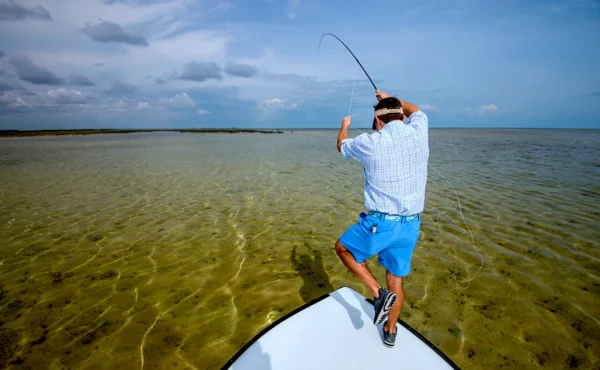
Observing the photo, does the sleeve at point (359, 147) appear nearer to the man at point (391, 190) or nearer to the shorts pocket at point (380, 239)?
the man at point (391, 190)

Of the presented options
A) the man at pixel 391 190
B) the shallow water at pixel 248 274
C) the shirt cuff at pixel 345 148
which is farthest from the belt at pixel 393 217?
the shallow water at pixel 248 274

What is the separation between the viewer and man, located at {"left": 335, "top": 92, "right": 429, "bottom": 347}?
2.68m

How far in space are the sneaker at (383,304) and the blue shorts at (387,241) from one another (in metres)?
0.34

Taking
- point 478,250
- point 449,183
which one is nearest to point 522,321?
point 478,250

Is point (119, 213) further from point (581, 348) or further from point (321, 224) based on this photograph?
point (581, 348)

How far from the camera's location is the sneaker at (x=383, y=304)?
2715 mm

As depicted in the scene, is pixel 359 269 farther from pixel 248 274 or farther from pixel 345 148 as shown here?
pixel 248 274

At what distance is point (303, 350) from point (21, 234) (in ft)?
24.9

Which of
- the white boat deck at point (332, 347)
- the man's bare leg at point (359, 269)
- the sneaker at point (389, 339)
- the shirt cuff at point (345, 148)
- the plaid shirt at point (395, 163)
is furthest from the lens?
the man's bare leg at point (359, 269)

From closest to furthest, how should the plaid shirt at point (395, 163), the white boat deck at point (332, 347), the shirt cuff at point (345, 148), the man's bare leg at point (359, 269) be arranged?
the white boat deck at point (332, 347), the plaid shirt at point (395, 163), the shirt cuff at point (345, 148), the man's bare leg at point (359, 269)

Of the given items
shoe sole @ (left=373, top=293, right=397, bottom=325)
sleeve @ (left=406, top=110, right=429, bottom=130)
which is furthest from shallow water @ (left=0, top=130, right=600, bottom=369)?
sleeve @ (left=406, top=110, right=429, bottom=130)

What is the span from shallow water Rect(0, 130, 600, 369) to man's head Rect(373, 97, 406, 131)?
2731 mm

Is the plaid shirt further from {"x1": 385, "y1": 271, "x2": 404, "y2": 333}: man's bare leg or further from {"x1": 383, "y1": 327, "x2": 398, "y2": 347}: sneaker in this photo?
{"x1": 383, "y1": 327, "x2": 398, "y2": 347}: sneaker

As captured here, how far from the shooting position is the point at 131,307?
3.99 meters
